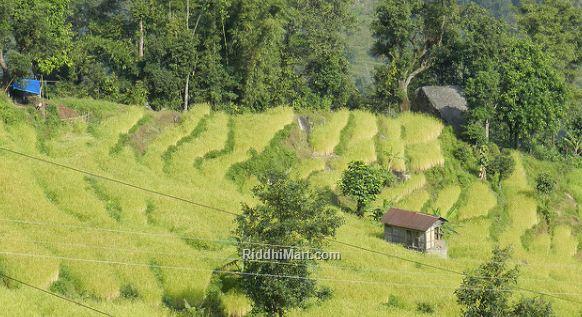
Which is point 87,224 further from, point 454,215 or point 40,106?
point 454,215

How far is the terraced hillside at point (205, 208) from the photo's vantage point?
1200 inches

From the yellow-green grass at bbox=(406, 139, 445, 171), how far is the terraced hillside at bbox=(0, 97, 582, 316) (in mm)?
97

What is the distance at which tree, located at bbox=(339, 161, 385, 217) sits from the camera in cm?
4578

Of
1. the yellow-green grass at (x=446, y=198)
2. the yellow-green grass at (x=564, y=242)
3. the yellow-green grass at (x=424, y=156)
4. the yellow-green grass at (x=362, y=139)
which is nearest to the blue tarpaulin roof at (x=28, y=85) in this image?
the yellow-green grass at (x=362, y=139)

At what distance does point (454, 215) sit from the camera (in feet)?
162

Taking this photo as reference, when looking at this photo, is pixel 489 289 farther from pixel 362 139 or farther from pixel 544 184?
pixel 544 184

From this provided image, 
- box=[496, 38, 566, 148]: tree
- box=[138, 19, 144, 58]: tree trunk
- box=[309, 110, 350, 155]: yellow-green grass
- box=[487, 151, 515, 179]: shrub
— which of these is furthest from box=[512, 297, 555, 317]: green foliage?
box=[138, 19, 144, 58]: tree trunk

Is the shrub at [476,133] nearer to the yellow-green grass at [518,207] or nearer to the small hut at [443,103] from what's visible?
the small hut at [443,103]

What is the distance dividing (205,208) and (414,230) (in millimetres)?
10532

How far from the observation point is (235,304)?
30672 mm

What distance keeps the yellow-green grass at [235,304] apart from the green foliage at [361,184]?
633 inches

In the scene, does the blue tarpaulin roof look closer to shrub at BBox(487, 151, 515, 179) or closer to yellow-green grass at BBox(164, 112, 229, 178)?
yellow-green grass at BBox(164, 112, 229, 178)

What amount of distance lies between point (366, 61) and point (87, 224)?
141517 mm

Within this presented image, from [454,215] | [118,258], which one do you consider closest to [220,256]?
[118,258]
